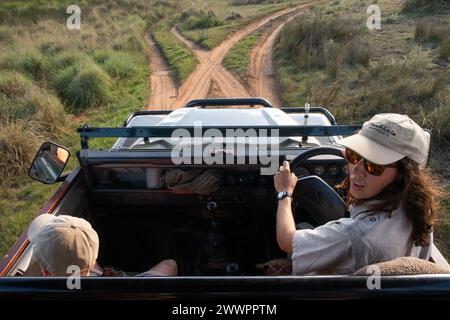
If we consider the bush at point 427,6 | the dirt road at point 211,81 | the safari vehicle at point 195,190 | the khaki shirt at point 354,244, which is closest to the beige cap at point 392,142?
the khaki shirt at point 354,244

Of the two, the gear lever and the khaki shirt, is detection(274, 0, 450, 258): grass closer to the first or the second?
the gear lever

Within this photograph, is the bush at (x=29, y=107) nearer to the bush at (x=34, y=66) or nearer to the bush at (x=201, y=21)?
the bush at (x=34, y=66)

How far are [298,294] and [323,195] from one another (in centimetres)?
116

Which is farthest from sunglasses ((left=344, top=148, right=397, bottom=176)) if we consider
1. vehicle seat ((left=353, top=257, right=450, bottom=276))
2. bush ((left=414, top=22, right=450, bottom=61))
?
bush ((left=414, top=22, right=450, bottom=61))

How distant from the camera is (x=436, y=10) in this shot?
1580 cm

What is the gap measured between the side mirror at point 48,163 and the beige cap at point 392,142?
185cm

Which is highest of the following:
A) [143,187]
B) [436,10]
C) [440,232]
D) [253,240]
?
[436,10]

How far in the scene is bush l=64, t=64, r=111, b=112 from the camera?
9.98m

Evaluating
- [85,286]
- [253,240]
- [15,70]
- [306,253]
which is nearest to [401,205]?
[306,253]

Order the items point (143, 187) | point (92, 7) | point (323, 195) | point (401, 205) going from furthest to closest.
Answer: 1. point (92, 7)
2. point (143, 187)
3. point (323, 195)
4. point (401, 205)

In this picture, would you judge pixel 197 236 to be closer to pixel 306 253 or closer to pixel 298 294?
pixel 306 253

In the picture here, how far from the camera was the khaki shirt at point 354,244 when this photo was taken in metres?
1.76

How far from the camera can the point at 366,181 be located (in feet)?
6.05

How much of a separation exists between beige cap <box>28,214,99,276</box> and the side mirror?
3.72 feet
